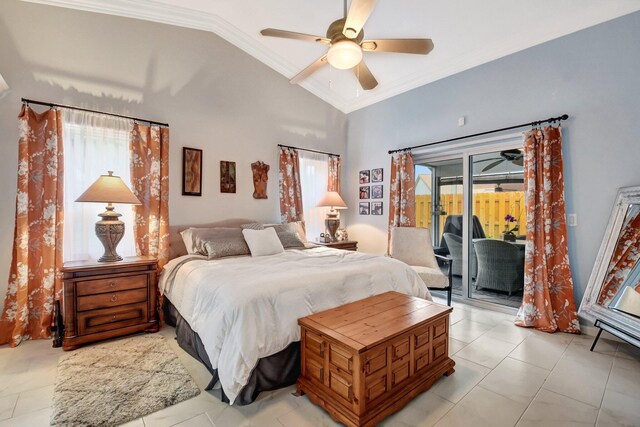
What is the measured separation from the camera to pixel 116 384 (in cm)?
203

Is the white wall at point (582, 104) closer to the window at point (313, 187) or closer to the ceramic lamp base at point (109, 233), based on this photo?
the window at point (313, 187)

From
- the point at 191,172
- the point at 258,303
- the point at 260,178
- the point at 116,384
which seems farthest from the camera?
the point at 260,178

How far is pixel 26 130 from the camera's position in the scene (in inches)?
108

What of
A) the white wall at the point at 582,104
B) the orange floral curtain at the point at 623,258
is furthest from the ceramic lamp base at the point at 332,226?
the orange floral curtain at the point at 623,258

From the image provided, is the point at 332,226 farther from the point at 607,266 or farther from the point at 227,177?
the point at 607,266

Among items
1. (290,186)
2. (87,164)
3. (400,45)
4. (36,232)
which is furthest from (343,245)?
(36,232)

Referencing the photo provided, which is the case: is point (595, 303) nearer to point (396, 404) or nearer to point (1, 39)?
point (396, 404)

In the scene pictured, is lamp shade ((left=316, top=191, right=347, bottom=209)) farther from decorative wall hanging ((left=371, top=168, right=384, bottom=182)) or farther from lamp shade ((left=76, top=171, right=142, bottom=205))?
lamp shade ((left=76, top=171, right=142, bottom=205))

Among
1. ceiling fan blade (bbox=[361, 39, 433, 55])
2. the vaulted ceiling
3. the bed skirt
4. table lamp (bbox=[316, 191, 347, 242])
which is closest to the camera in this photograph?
the bed skirt

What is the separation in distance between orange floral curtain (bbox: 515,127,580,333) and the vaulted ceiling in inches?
43.7

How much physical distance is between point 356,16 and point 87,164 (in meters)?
2.95

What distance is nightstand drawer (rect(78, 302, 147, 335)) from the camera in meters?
2.60

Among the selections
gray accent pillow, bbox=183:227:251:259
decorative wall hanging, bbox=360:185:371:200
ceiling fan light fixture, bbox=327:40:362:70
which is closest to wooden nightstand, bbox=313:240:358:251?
decorative wall hanging, bbox=360:185:371:200

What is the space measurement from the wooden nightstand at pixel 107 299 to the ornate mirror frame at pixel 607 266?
4048 millimetres
